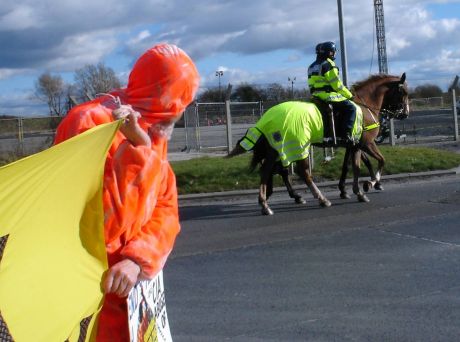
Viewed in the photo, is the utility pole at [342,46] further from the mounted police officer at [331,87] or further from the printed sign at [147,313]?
the printed sign at [147,313]

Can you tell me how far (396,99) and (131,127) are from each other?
38.2 ft

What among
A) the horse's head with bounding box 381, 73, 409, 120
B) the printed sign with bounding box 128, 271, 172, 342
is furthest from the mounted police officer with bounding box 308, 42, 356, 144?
the printed sign with bounding box 128, 271, 172, 342

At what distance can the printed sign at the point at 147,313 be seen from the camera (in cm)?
257

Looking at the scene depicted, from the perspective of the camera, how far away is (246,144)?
11602 mm

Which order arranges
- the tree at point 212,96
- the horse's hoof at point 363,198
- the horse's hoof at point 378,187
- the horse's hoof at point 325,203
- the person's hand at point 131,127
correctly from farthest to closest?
the tree at point 212,96 → the horse's hoof at point 378,187 → the horse's hoof at point 363,198 → the horse's hoof at point 325,203 → the person's hand at point 131,127

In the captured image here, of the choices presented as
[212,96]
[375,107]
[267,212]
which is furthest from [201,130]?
[267,212]

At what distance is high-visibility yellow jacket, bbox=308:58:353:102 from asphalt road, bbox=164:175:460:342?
1.84m

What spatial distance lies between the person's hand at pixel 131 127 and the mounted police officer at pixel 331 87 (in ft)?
30.6

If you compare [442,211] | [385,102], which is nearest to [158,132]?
[442,211]

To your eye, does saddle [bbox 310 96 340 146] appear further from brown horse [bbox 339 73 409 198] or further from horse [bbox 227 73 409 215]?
brown horse [bbox 339 73 409 198]

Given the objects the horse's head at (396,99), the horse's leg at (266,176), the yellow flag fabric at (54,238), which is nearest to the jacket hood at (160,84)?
the yellow flag fabric at (54,238)

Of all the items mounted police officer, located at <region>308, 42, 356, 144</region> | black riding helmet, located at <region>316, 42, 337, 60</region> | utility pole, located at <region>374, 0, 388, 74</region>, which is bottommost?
mounted police officer, located at <region>308, 42, 356, 144</region>

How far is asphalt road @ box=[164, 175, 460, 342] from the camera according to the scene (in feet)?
18.2

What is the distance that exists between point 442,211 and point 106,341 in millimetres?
8904
